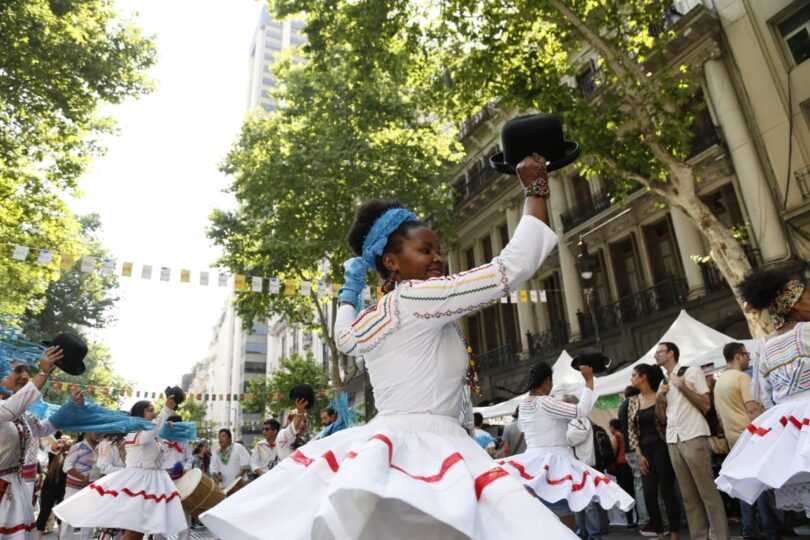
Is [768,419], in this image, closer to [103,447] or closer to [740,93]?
[103,447]

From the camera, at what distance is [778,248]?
49.7 ft

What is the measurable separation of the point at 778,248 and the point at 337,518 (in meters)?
16.9

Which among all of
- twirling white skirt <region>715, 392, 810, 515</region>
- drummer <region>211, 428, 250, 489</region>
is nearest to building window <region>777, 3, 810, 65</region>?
twirling white skirt <region>715, 392, 810, 515</region>

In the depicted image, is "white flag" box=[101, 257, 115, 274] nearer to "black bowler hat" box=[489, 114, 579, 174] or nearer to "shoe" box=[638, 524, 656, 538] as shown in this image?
"shoe" box=[638, 524, 656, 538]

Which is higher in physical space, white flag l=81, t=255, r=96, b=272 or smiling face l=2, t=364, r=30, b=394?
white flag l=81, t=255, r=96, b=272

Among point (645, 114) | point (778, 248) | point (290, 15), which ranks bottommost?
point (778, 248)

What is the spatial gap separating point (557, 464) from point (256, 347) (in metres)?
85.3

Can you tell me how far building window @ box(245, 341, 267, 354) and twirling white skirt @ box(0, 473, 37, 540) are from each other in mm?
83744

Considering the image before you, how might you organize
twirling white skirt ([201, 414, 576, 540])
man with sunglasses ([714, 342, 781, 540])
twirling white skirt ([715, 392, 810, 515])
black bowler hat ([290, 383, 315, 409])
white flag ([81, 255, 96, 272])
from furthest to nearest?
white flag ([81, 255, 96, 272]) < man with sunglasses ([714, 342, 781, 540]) < black bowler hat ([290, 383, 315, 409]) < twirling white skirt ([715, 392, 810, 515]) < twirling white skirt ([201, 414, 576, 540])

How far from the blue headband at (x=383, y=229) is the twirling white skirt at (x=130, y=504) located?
5.59m

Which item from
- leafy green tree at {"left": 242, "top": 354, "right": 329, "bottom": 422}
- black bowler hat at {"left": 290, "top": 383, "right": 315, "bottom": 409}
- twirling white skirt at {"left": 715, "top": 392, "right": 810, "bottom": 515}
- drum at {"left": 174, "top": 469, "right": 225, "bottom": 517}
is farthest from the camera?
leafy green tree at {"left": 242, "top": 354, "right": 329, "bottom": 422}

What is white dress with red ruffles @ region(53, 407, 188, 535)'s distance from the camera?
21.2ft

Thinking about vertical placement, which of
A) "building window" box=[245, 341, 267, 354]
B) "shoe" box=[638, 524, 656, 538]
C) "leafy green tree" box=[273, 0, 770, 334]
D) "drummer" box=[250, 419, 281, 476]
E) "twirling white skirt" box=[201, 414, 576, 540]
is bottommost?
"shoe" box=[638, 524, 656, 538]

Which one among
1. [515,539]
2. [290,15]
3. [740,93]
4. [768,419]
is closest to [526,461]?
[768,419]
